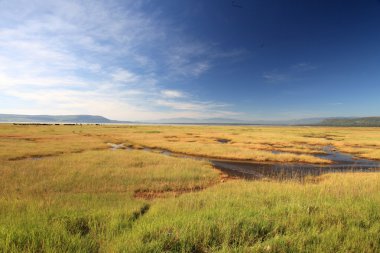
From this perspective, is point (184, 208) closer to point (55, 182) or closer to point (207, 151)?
point (55, 182)

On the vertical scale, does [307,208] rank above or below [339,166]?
above

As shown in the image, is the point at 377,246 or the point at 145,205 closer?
the point at 377,246

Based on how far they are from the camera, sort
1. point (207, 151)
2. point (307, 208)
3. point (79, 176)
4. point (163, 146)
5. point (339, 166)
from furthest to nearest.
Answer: point (163, 146) → point (207, 151) → point (339, 166) → point (79, 176) → point (307, 208)

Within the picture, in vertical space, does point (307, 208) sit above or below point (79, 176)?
above

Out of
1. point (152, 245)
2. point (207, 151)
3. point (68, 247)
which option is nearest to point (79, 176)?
point (68, 247)

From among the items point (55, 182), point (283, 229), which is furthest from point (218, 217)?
point (55, 182)

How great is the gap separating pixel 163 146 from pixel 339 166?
25.8 metres

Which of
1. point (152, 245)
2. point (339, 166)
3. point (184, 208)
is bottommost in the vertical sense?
point (339, 166)

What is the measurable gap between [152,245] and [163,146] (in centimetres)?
3376

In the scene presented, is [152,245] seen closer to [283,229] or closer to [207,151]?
[283,229]

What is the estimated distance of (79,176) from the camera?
15.8 m

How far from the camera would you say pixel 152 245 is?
4.64m

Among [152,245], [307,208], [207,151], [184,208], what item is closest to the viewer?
[152,245]

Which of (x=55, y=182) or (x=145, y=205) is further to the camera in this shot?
(x=55, y=182)
